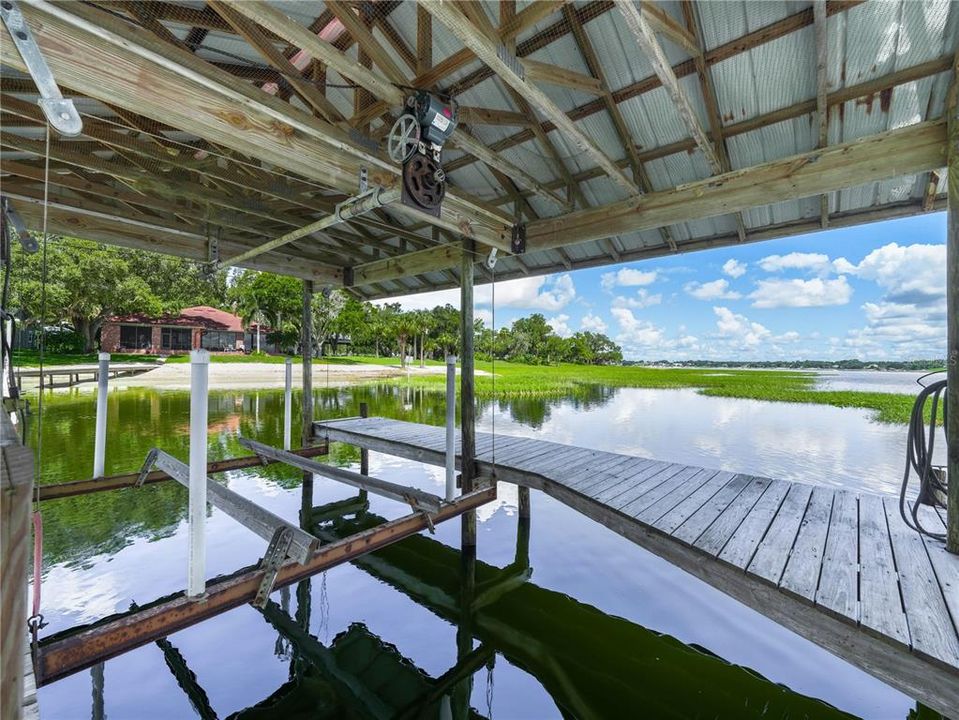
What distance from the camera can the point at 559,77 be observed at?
8.71 feet

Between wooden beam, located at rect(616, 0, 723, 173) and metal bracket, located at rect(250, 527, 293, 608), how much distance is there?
3507 millimetres

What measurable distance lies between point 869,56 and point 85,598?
7592mm

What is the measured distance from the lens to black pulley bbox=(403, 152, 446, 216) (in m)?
3.04

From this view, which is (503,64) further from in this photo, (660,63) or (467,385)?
(467,385)

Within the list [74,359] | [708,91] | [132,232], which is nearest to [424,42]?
[708,91]

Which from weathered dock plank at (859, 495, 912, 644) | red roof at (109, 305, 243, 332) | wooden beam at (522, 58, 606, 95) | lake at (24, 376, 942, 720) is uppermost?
red roof at (109, 305, 243, 332)

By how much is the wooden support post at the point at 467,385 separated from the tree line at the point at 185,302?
→ 0.38 metres

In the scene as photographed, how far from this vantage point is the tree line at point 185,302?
22531mm

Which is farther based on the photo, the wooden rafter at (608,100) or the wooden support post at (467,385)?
the wooden support post at (467,385)

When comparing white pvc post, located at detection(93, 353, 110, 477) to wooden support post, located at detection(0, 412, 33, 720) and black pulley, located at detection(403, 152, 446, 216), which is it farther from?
wooden support post, located at detection(0, 412, 33, 720)

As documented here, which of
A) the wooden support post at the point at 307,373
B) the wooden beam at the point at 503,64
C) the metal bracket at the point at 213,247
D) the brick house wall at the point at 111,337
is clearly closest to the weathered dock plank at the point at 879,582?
the wooden beam at the point at 503,64

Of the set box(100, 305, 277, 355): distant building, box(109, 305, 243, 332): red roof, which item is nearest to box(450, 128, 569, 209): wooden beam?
box(100, 305, 277, 355): distant building

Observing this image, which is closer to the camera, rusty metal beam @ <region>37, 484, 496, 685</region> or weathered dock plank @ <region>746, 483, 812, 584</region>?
rusty metal beam @ <region>37, 484, 496, 685</region>

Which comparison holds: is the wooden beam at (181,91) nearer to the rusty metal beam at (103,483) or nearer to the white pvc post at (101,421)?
the rusty metal beam at (103,483)
